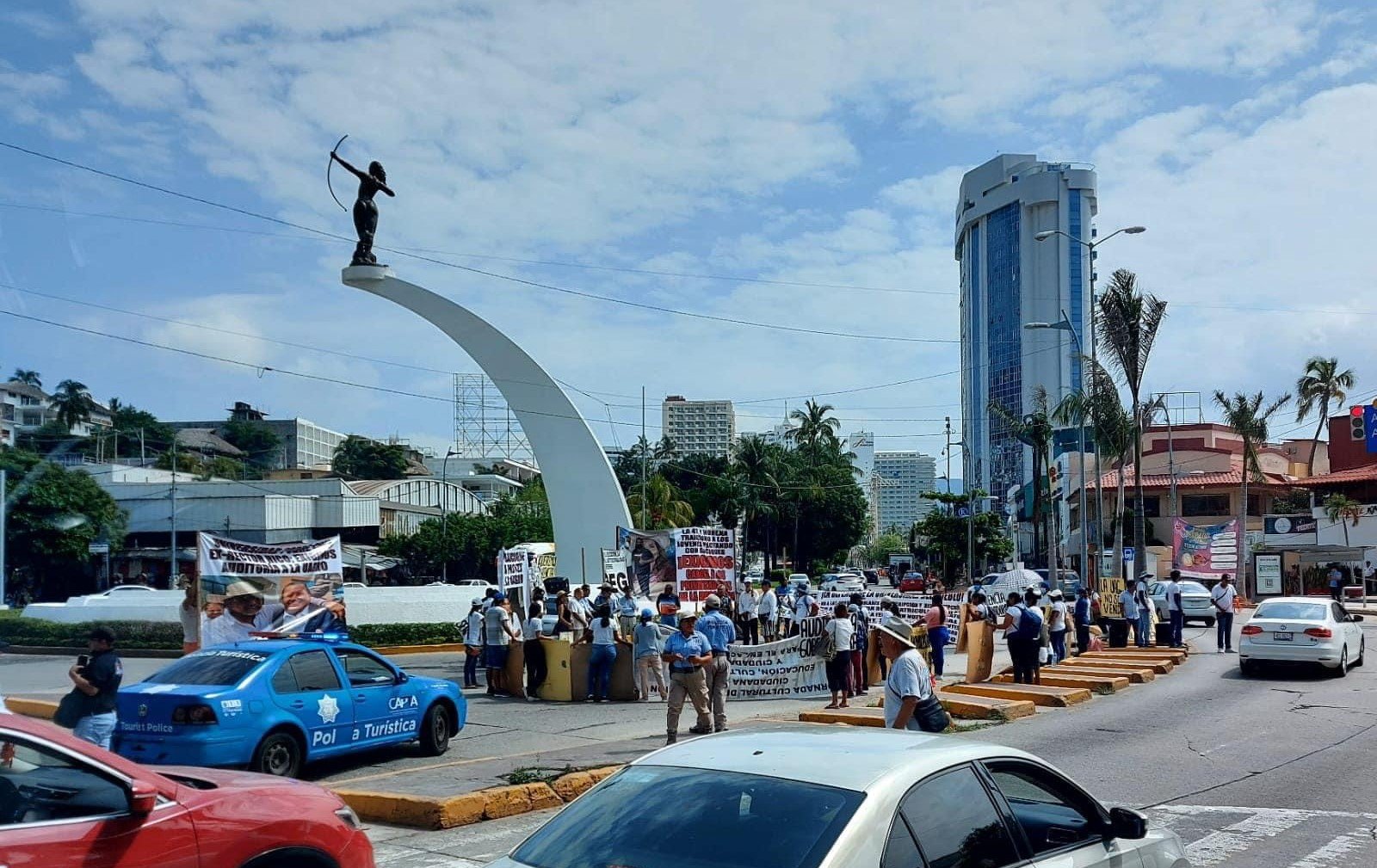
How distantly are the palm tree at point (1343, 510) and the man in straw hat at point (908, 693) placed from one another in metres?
54.5

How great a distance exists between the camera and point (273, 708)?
11.2 m

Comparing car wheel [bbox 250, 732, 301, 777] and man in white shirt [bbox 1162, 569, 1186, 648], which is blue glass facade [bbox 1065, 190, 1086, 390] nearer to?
man in white shirt [bbox 1162, 569, 1186, 648]

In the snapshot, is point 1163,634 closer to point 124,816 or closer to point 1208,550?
point 1208,550

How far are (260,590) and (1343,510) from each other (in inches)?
2098

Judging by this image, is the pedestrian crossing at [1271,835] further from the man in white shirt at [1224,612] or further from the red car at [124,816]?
the man in white shirt at [1224,612]

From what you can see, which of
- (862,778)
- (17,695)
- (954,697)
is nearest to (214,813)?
(862,778)

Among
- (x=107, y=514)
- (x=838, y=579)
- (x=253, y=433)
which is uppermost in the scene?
(x=253, y=433)

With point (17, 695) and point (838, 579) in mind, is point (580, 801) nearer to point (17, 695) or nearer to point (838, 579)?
point (17, 695)

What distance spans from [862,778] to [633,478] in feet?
336

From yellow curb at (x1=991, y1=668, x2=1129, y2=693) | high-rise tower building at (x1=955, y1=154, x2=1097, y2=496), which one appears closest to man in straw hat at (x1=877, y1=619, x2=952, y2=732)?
yellow curb at (x1=991, y1=668, x2=1129, y2=693)

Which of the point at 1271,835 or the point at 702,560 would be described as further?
the point at 702,560

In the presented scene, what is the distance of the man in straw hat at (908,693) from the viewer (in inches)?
384

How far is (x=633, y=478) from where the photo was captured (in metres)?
107

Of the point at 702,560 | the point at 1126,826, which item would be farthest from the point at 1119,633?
the point at 1126,826
